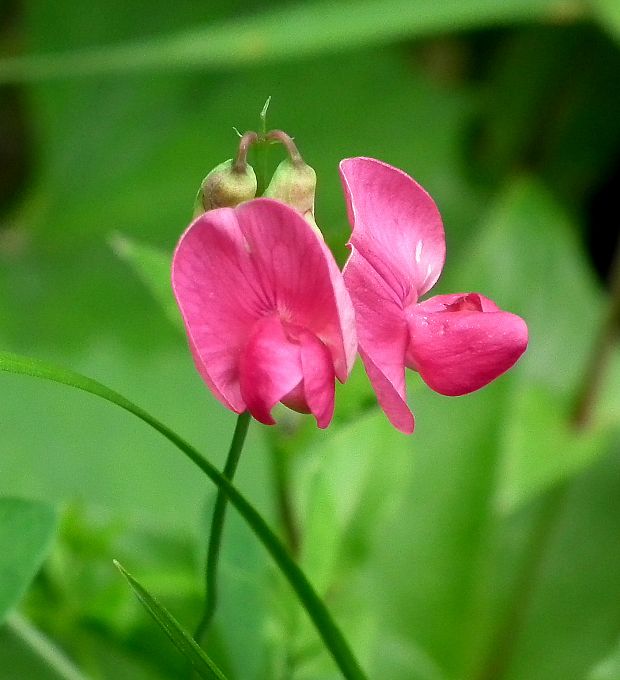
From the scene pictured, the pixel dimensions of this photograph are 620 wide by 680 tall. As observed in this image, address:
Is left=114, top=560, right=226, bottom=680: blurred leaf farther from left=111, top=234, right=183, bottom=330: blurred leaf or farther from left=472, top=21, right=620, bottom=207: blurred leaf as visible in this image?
left=472, top=21, right=620, bottom=207: blurred leaf

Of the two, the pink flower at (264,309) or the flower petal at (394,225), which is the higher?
the flower petal at (394,225)

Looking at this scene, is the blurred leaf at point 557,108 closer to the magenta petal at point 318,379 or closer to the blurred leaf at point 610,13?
the blurred leaf at point 610,13

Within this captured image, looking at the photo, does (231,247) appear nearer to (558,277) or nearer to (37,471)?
(37,471)

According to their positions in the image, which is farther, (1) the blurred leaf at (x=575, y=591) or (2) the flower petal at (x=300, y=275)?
(1) the blurred leaf at (x=575, y=591)

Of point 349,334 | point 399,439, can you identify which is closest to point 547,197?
point 399,439

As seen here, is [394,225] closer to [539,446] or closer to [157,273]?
[157,273]

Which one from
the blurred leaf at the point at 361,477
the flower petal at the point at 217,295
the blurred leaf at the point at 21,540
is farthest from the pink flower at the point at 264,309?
the blurred leaf at the point at 361,477

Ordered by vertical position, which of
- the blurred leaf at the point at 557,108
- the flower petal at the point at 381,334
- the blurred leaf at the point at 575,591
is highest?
the blurred leaf at the point at 557,108

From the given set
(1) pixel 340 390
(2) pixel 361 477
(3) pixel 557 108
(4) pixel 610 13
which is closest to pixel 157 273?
(1) pixel 340 390
